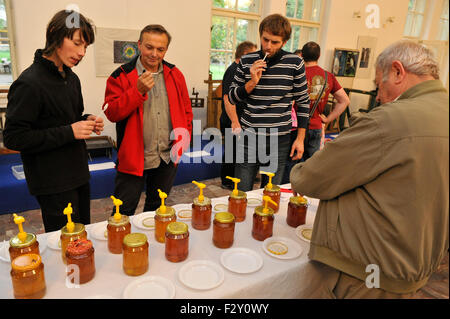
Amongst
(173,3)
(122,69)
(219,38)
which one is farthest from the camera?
(219,38)

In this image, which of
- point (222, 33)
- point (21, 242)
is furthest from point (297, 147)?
point (222, 33)

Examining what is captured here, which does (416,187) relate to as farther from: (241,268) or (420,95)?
(241,268)

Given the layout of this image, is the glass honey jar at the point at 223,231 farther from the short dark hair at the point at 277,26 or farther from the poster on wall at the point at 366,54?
the poster on wall at the point at 366,54

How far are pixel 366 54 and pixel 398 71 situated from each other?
257 inches

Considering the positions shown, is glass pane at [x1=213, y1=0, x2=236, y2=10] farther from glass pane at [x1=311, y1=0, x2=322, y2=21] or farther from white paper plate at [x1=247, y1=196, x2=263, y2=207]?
white paper plate at [x1=247, y1=196, x2=263, y2=207]

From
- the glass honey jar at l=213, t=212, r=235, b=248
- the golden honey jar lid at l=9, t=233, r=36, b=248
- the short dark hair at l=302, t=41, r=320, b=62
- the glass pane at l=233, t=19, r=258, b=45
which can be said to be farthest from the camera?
the glass pane at l=233, t=19, r=258, b=45

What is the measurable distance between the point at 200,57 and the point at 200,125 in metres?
1.00

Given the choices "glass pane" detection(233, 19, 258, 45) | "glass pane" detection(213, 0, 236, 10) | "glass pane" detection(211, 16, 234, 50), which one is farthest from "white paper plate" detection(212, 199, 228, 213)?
"glass pane" detection(233, 19, 258, 45)

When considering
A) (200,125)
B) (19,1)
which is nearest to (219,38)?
(200,125)

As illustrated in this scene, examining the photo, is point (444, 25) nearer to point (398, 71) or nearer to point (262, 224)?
point (398, 71)

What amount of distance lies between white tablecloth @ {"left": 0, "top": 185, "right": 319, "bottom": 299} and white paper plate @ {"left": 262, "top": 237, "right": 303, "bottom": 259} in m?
0.01

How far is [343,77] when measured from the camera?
21.0 feet

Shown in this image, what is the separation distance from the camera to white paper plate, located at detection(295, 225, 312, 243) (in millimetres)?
1276
